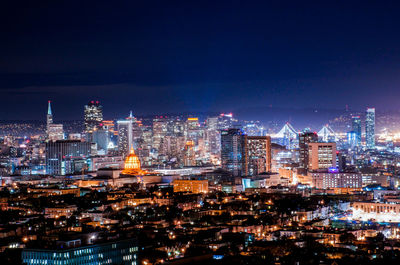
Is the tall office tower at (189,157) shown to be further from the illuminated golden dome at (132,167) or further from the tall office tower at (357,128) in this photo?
the tall office tower at (357,128)

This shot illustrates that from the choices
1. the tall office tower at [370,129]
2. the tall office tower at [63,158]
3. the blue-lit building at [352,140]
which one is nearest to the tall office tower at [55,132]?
the tall office tower at [63,158]

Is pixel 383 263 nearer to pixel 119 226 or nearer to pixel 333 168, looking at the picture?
pixel 119 226

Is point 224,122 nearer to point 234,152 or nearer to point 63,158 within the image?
point 63,158

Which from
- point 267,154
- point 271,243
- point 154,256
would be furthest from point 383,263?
point 267,154

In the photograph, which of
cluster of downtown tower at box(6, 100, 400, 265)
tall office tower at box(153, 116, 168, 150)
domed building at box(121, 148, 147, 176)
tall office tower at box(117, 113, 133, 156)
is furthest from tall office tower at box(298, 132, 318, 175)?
tall office tower at box(153, 116, 168, 150)

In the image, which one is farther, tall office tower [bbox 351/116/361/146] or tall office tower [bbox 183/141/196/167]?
tall office tower [bbox 351/116/361/146]

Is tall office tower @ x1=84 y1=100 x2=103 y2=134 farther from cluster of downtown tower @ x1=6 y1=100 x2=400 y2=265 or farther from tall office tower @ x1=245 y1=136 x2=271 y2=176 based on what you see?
tall office tower @ x1=245 y1=136 x2=271 y2=176
